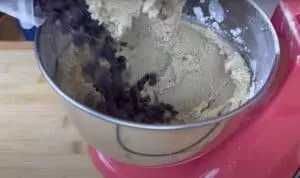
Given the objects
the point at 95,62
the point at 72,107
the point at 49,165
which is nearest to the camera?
the point at 72,107

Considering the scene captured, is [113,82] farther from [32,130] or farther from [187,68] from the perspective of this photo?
[32,130]

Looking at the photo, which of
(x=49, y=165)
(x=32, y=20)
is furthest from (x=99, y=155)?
(x=32, y=20)

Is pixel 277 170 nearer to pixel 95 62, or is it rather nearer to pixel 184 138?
pixel 184 138

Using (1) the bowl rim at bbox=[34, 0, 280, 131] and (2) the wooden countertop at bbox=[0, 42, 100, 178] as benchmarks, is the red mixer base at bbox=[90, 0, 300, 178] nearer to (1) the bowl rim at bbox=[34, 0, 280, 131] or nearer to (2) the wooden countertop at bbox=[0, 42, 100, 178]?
(1) the bowl rim at bbox=[34, 0, 280, 131]

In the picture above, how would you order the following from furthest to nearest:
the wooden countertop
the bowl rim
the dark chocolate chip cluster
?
1. the wooden countertop
2. the dark chocolate chip cluster
3. the bowl rim

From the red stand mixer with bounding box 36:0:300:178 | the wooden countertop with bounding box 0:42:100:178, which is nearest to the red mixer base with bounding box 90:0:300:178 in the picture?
the red stand mixer with bounding box 36:0:300:178
